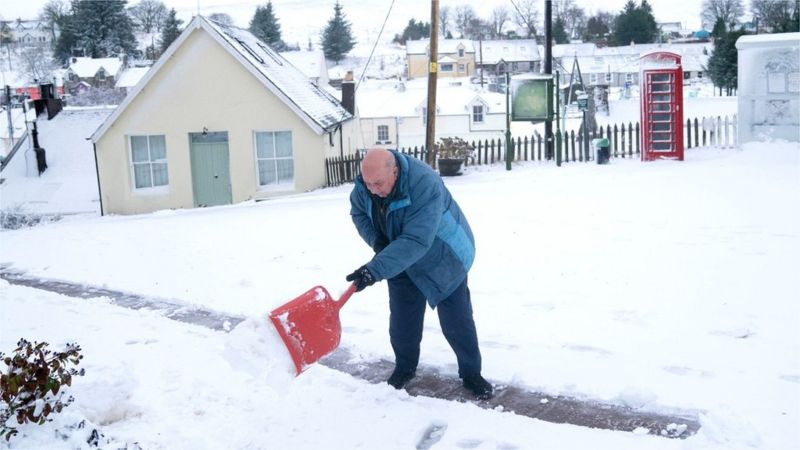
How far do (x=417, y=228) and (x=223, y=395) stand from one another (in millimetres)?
1784

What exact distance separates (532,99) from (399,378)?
15.5 metres

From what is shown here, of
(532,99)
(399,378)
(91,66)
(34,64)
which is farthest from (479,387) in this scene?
(34,64)

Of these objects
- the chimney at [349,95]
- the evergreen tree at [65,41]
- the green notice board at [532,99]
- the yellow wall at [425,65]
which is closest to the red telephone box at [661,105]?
the green notice board at [532,99]

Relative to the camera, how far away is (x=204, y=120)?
77.3 feet

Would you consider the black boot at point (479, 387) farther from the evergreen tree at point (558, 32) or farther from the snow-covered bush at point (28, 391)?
the evergreen tree at point (558, 32)

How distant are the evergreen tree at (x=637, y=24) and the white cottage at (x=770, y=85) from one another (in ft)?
197

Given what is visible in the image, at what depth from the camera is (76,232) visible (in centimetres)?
1471

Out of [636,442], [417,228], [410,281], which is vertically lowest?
[636,442]

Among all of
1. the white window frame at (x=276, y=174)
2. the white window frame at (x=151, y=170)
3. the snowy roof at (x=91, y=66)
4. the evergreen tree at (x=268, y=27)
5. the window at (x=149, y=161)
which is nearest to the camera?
the white window frame at (x=276, y=174)

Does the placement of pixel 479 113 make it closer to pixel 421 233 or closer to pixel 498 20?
pixel 421 233

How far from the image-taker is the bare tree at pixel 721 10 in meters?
88.0

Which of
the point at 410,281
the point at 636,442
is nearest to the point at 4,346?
the point at 410,281

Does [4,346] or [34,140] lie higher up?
[34,140]

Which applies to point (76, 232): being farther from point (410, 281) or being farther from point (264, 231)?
point (410, 281)
